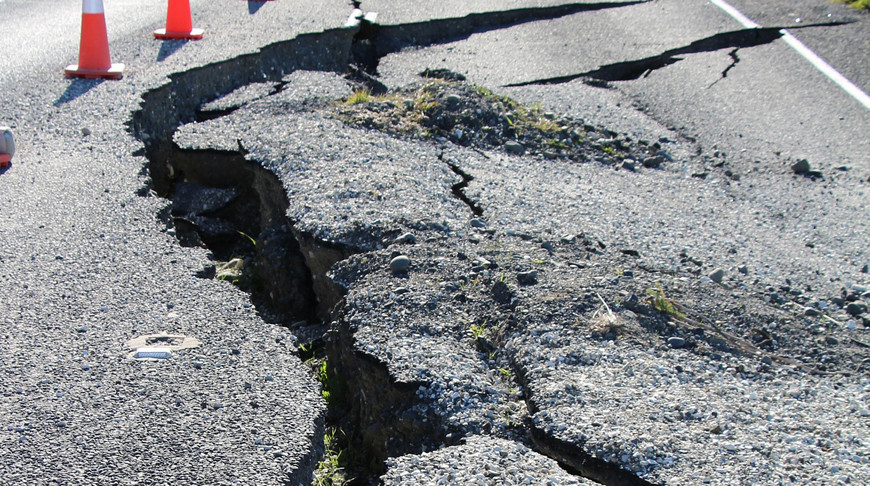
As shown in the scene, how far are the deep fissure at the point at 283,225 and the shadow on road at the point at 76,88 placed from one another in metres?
0.52

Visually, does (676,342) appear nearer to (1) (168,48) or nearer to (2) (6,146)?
(2) (6,146)

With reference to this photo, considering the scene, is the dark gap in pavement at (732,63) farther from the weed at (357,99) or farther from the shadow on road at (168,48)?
the shadow on road at (168,48)

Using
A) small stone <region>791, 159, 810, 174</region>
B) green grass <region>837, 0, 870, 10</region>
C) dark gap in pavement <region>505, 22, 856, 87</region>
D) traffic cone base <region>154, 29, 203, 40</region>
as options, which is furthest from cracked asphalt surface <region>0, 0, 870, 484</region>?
green grass <region>837, 0, 870, 10</region>

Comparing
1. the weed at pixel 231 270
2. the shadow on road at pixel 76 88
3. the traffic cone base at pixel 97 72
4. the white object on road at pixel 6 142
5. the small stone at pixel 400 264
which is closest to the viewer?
the small stone at pixel 400 264

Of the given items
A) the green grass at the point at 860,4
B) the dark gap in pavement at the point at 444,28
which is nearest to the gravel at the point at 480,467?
the dark gap in pavement at the point at 444,28

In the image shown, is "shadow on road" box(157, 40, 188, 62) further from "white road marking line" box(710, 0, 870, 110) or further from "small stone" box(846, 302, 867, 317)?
"white road marking line" box(710, 0, 870, 110)

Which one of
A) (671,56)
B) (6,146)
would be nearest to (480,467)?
(6,146)

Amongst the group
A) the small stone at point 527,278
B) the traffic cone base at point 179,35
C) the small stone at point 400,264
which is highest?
the traffic cone base at point 179,35

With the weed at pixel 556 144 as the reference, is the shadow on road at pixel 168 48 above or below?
above

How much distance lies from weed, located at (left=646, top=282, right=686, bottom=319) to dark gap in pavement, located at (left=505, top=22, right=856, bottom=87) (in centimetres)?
317

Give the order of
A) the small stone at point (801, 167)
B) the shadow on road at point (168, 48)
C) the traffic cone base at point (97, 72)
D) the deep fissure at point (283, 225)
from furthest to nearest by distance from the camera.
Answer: the shadow on road at point (168, 48), the traffic cone base at point (97, 72), the small stone at point (801, 167), the deep fissure at point (283, 225)

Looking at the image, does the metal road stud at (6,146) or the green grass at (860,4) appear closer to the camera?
→ the metal road stud at (6,146)

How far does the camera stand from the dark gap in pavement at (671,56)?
6.66 m

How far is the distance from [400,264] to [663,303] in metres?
1.01
